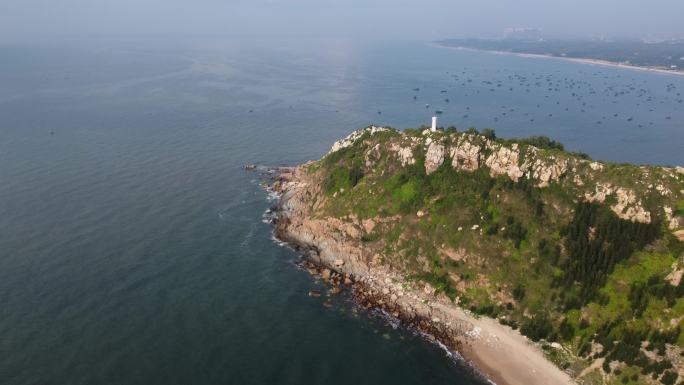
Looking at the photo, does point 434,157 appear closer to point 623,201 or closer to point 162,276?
point 623,201

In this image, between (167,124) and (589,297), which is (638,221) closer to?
(589,297)

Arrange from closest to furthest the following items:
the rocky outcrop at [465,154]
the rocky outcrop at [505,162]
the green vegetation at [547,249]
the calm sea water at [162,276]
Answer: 1. the calm sea water at [162,276]
2. the green vegetation at [547,249]
3. the rocky outcrop at [505,162]
4. the rocky outcrop at [465,154]

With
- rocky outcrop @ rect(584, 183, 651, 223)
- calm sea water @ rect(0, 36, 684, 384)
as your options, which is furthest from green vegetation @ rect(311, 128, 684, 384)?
calm sea water @ rect(0, 36, 684, 384)

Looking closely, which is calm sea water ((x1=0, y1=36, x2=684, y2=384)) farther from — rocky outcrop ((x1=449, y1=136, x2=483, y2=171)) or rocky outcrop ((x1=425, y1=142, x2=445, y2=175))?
rocky outcrop ((x1=449, y1=136, x2=483, y2=171))

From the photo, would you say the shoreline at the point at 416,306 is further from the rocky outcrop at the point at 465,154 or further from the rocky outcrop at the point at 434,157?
the rocky outcrop at the point at 465,154

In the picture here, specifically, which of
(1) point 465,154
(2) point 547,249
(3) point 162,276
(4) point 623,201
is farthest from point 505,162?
(3) point 162,276

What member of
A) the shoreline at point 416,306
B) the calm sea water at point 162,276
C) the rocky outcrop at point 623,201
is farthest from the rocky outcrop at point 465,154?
the calm sea water at point 162,276
